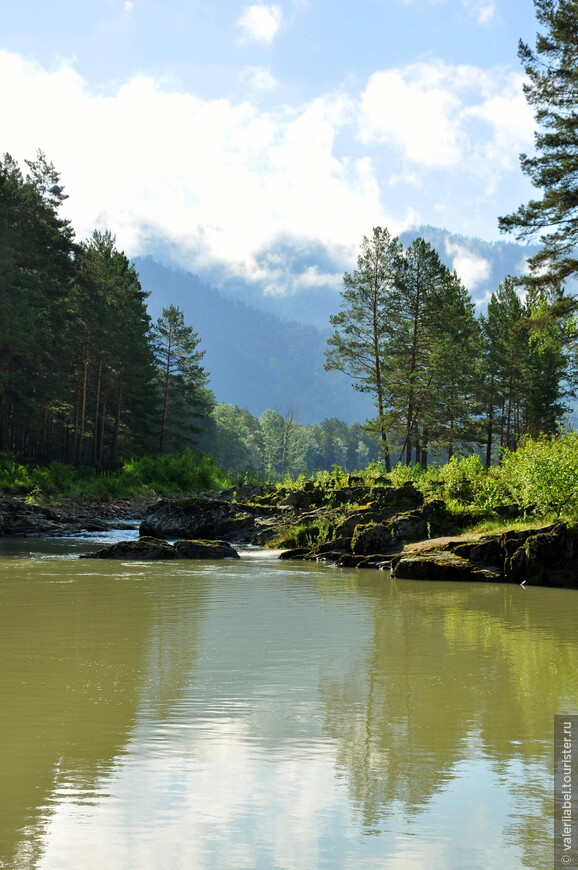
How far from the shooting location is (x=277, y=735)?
19.5ft

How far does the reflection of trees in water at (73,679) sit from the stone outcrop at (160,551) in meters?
5.82

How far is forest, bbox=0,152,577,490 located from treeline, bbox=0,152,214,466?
0.36ft

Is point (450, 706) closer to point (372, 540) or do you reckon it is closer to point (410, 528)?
point (372, 540)

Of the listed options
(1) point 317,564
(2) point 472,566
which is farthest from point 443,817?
(1) point 317,564

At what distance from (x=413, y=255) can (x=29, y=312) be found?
862 inches

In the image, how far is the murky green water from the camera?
404 centimetres

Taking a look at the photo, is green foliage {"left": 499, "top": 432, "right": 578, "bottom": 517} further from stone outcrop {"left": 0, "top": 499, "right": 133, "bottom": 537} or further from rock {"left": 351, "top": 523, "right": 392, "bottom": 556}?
stone outcrop {"left": 0, "top": 499, "right": 133, "bottom": 537}

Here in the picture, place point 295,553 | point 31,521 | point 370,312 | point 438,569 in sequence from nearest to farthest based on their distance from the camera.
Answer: point 438,569 → point 295,553 → point 31,521 → point 370,312

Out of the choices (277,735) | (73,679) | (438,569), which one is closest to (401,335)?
(438,569)

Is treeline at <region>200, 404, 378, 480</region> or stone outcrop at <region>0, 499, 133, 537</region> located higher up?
treeline at <region>200, 404, 378, 480</region>

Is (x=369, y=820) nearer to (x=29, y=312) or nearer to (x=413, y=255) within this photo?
(x=29, y=312)

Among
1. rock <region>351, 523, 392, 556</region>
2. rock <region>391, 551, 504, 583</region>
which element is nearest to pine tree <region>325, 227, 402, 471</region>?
rock <region>351, 523, 392, 556</region>

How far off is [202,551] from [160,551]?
1181mm

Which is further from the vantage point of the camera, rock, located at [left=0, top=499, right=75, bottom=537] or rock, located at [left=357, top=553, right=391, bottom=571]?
rock, located at [left=0, top=499, right=75, bottom=537]
